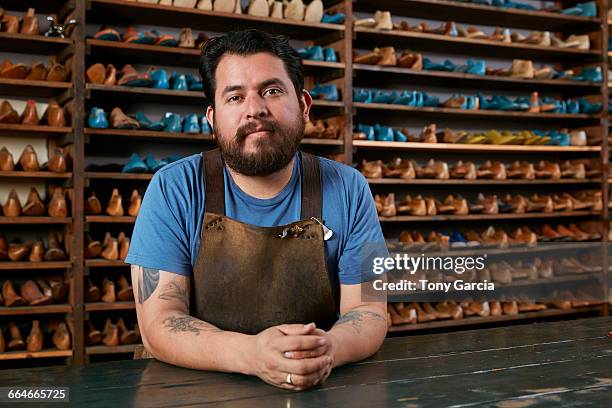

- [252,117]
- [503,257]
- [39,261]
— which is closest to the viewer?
[252,117]

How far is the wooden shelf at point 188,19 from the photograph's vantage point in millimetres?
4016

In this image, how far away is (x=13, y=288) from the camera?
387 centimetres

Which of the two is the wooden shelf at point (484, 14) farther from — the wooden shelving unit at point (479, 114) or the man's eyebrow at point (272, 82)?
the man's eyebrow at point (272, 82)

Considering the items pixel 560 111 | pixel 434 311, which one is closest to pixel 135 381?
pixel 434 311

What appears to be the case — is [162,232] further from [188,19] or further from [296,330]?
[188,19]

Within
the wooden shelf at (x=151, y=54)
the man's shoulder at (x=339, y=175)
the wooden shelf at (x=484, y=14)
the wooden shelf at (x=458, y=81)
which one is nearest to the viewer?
the man's shoulder at (x=339, y=175)

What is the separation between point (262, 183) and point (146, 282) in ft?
1.53

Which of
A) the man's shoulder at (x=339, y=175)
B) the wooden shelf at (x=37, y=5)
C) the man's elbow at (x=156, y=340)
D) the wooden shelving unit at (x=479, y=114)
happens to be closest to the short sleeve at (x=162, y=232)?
the man's elbow at (x=156, y=340)

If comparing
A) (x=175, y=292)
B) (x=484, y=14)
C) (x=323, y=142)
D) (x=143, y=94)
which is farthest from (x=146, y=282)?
(x=484, y=14)

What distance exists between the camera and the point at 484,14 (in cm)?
513

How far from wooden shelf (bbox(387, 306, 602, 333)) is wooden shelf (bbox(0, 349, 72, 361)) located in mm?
2058

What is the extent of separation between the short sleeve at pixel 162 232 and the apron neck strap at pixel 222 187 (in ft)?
0.29

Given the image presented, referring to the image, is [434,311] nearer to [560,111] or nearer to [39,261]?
[560,111]

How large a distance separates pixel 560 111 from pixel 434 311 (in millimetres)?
1946
